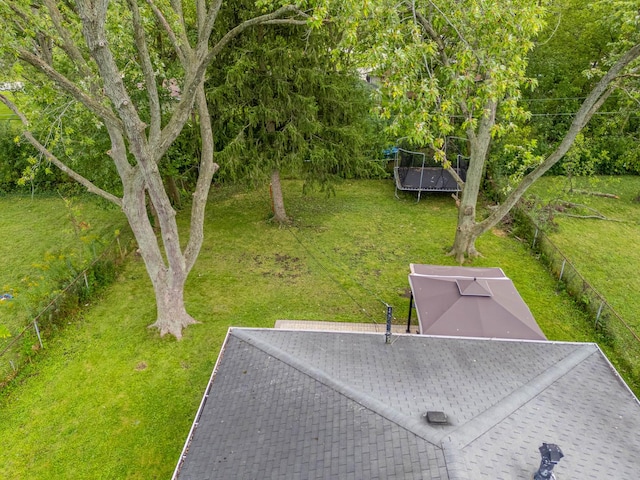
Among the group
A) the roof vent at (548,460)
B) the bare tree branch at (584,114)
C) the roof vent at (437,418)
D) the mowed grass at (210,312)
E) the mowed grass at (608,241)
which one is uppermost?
the bare tree branch at (584,114)

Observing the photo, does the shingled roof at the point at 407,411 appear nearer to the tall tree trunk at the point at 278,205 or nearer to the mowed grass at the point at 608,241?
the mowed grass at the point at 608,241

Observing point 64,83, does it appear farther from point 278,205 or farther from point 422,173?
point 422,173

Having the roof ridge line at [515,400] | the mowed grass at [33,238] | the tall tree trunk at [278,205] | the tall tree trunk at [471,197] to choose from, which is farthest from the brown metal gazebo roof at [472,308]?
the mowed grass at [33,238]

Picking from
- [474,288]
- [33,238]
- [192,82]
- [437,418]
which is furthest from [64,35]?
[33,238]

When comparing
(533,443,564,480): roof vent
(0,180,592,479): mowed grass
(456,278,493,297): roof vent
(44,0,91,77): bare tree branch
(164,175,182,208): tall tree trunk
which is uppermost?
(44,0,91,77): bare tree branch

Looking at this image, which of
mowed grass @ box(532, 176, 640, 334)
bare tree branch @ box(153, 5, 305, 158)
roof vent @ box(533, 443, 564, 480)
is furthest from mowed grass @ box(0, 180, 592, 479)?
roof vent @ box(533, 443, 564, 480)

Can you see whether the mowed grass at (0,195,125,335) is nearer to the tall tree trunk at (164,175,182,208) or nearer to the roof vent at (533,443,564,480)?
the tall tree trunk at (164,175,182,208)
